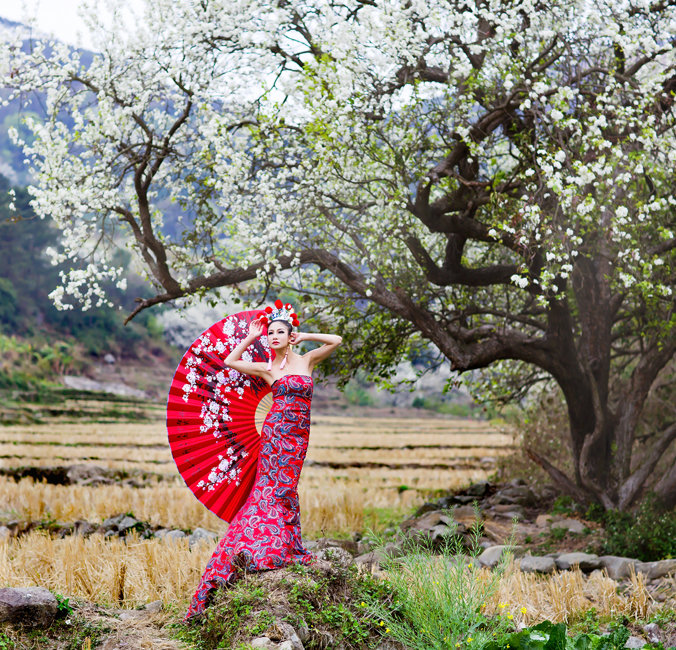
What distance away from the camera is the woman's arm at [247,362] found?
6.55m

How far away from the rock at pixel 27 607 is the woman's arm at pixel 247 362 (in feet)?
7.98

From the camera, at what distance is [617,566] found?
29.0 feet

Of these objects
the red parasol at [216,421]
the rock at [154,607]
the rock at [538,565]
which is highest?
the red parasol at [216,421]

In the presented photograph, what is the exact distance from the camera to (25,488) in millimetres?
14516

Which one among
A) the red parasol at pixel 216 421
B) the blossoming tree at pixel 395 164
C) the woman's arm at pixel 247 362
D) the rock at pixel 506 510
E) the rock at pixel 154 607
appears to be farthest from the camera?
the rock at pixel 506 510

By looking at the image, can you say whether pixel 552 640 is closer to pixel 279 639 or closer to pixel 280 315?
pixel 279 639

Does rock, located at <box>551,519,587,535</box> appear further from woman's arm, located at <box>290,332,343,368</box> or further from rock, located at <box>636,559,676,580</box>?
woman's arm, located at <box>290,332,343,368</box>

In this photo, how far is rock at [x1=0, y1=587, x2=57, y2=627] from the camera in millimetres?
5609

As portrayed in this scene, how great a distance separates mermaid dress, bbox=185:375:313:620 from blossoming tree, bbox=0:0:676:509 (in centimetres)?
356

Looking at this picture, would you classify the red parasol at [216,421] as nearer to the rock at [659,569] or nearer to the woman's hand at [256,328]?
the woman's hand at [256,328]

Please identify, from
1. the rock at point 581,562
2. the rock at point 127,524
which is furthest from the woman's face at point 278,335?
the rock at point 127,524

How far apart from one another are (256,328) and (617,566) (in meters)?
5.57

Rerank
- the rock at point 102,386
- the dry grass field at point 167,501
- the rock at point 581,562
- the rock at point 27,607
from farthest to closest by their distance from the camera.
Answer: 1. the rock at point 102,386
2. the rock at point 581,562
3. the dry grass field at point 167,501
4. the rock at point 27,607

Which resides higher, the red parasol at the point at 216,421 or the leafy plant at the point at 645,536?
the red parasol at the point at 216,421
